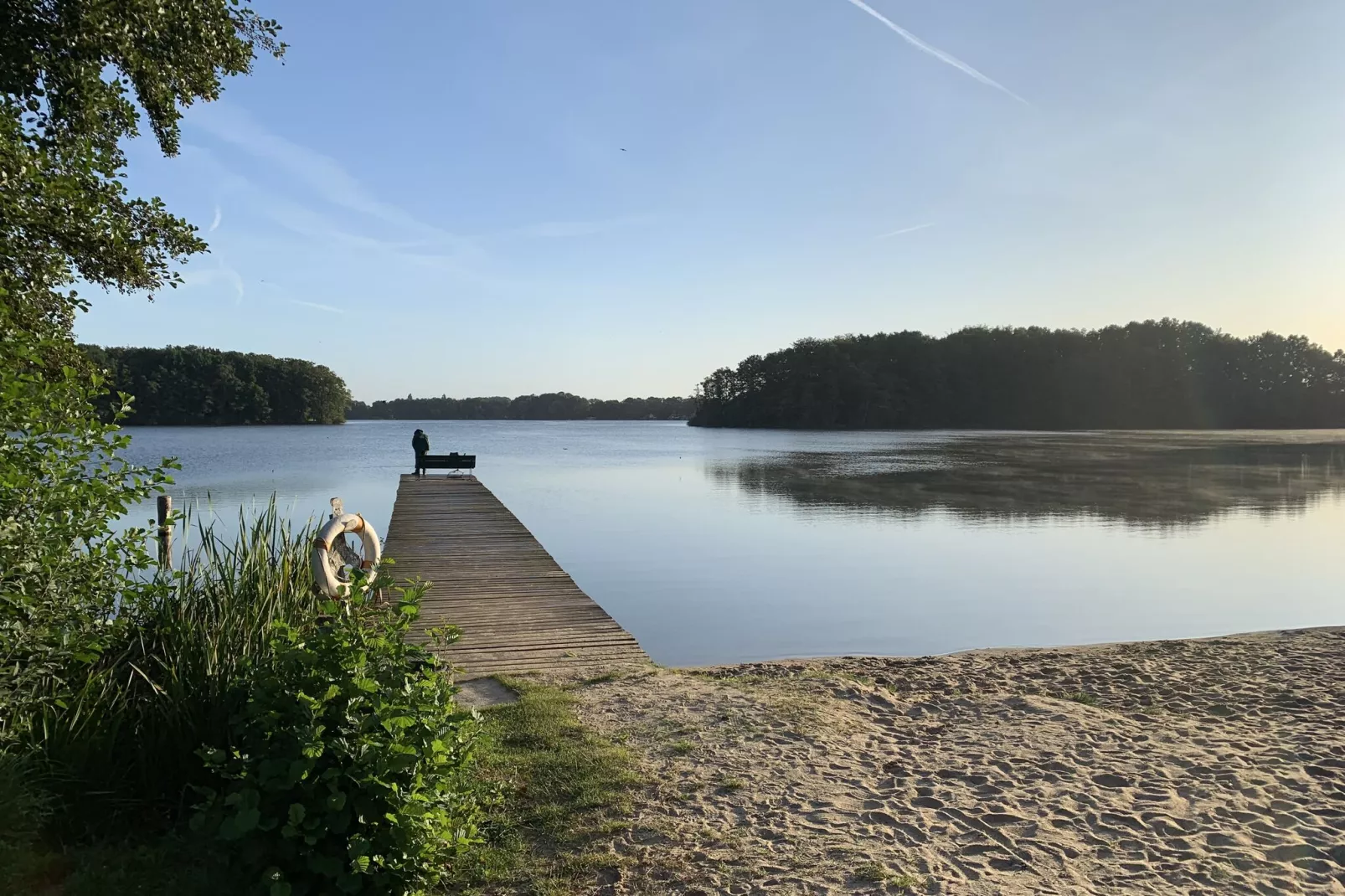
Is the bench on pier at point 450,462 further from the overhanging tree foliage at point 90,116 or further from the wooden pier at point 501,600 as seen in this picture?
the overhanging tree foliage at point 90,116

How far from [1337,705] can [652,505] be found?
15943mm

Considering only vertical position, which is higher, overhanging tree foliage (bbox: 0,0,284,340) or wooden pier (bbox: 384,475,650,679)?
overhanging tree foliage (bbox: 0,0,284,340)

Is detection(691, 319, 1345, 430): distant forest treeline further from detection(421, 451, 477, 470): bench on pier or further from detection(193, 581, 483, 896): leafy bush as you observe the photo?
detection(193, 581, 483, 896): leafy bush

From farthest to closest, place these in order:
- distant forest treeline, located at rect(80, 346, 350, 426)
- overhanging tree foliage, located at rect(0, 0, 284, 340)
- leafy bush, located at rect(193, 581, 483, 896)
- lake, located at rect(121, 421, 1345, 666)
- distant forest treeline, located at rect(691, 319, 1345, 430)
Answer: distant forest treeline, located at rect(691, 319, 1345, 430) → distant forest treeline, located at rect(80, 346, 350, 426) → lake, located at rect(121, 421, 1345, 666) → overhanging tree foliage, located at rect(0, 0, 284, 340) → leafy bush, located at rect(193, 581, 483, 896)

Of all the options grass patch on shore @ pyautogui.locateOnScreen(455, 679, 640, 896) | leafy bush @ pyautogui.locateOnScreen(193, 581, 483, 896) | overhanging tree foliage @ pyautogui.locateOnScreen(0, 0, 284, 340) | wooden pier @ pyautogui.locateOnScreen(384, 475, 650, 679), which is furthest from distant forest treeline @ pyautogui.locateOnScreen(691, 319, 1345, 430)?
leafy bush @ pyautogui.locateOnScreen(193, 581, 483, 896)


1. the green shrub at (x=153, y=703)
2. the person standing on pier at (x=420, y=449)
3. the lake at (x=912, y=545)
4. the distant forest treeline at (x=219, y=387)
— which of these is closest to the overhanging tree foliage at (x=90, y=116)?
the green shrub at (x=153, y=703)

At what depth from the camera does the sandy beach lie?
10.1 feet

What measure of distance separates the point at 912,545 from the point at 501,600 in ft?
27.7

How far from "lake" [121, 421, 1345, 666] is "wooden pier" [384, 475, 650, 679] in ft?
3.04

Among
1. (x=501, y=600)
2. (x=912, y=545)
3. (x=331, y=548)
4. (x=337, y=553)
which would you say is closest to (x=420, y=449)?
(x=912, y=545)

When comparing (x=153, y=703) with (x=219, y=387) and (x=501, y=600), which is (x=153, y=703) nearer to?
(x=501, y=600)

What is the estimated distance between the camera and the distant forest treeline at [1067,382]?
8588 centimetres

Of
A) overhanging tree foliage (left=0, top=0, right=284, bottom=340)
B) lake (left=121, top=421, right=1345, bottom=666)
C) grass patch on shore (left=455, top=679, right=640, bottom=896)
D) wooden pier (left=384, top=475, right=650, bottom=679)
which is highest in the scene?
overhanging tree foliage (left=0, top=0, right=284, bottom=340)

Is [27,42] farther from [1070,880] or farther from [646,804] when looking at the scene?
[1070,880]
